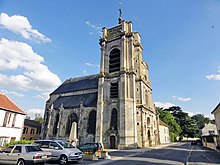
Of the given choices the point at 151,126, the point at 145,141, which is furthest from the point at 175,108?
the point at 145,141

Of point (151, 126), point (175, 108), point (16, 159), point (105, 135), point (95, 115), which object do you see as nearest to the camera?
point (16, 159)

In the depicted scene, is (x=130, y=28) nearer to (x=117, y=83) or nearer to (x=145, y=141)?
(x=117, y=83)

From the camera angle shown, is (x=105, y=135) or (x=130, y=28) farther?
(x=130, y=28)

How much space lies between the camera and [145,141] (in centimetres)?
2652

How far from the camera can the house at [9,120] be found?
18.8m

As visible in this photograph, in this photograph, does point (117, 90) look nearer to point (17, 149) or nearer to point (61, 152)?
point (61, 152)

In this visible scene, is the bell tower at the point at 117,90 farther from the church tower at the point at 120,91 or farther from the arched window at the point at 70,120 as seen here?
the arched window at the point at 70,120

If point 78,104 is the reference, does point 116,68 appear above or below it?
above

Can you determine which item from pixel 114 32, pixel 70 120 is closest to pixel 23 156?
pixel 70 120

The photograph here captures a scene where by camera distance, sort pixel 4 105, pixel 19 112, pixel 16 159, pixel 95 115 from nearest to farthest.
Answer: pixel 16 159 → pixel 4 105 → pixel 19 112 → pixel 95 115

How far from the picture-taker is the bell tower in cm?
2530

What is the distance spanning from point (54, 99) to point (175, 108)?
178 ft

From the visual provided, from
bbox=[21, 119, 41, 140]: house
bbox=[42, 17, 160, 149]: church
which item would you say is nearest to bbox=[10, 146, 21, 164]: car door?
bbox=[42, 17, 160, 149]: church

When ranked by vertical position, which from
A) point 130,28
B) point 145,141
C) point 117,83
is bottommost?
point 145,141
